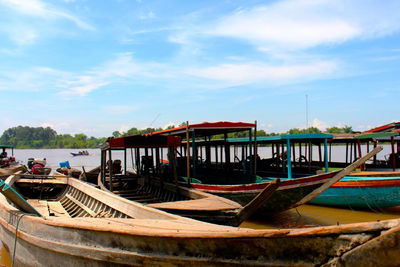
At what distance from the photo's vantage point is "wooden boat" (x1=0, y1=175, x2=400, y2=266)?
2555 mm

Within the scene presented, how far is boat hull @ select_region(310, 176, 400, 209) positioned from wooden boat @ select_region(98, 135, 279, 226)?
4.81 m

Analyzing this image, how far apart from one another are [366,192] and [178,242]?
10.4 m

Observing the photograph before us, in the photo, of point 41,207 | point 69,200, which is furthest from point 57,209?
point 69,200

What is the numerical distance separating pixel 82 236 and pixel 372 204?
36.5 ft

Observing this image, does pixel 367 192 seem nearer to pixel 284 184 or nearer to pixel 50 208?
pixel 284 184

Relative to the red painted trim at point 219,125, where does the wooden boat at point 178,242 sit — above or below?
below

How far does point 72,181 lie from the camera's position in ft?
33.0

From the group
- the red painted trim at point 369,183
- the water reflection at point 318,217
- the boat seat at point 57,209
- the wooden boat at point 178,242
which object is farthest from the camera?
the red painted trim at point 369,183

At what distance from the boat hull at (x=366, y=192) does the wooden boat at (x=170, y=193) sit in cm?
481

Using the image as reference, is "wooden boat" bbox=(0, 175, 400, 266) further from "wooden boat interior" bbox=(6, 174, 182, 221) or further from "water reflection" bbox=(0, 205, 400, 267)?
"water reflection" bbox=(0, 205, 400, 267)

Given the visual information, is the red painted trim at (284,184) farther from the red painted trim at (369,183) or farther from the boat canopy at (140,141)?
the red painted trim at (369,183)

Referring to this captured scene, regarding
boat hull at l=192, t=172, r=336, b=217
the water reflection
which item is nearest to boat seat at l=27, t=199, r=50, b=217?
boat hull at l=192, t=172, r=336, b=217

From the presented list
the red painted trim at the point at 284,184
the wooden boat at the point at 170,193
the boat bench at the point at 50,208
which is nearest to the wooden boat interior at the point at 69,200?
the boat bench at the point at 50,208

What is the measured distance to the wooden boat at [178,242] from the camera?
2.55 meters
